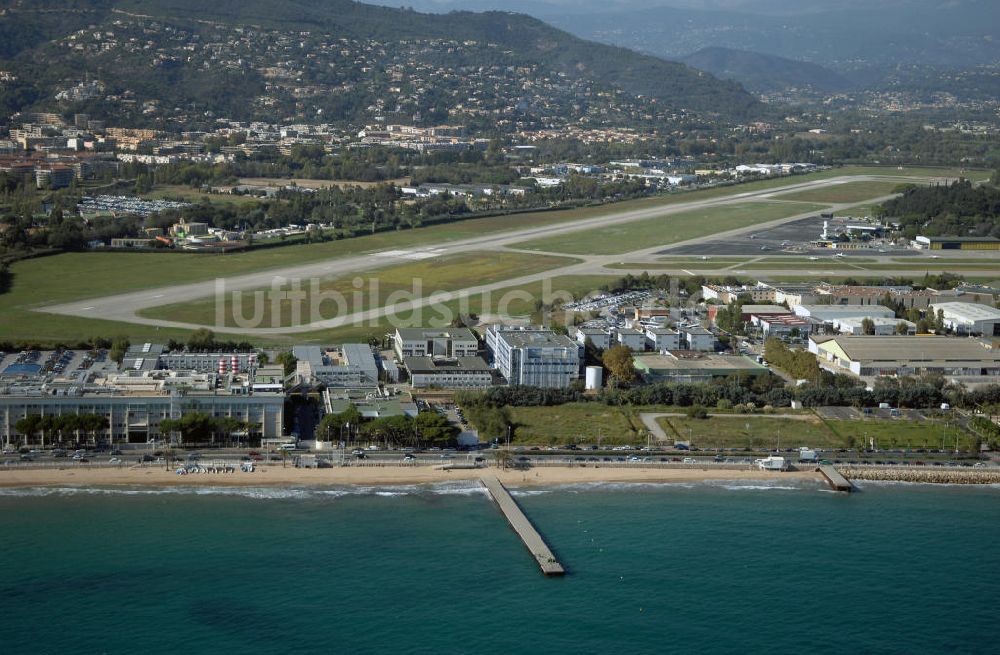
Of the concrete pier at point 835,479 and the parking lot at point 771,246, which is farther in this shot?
the parking lot at point 771,246

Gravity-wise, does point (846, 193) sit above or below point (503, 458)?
above

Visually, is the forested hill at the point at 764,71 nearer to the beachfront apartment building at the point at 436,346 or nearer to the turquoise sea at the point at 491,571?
the beachfront apartment building at the point at 436,346

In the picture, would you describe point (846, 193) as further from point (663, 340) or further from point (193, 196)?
point (663, 340)

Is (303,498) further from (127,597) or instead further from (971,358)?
(971,358)

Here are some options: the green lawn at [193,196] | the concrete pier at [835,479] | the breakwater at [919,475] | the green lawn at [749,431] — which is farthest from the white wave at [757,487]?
the green lawn at [193,196]

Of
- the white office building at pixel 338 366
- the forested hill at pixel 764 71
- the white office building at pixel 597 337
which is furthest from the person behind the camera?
the forested hill at pixel 764 71

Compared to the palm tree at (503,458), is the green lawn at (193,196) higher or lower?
higher

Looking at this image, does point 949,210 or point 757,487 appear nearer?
point 757,487

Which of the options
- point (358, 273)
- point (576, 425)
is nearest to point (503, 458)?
point (576, 425)

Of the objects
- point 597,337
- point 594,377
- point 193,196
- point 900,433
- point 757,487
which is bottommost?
point 757,487
